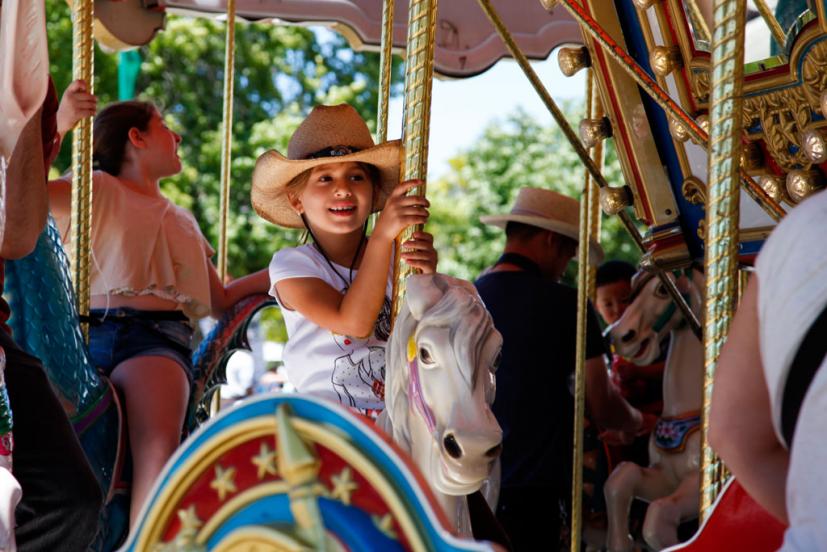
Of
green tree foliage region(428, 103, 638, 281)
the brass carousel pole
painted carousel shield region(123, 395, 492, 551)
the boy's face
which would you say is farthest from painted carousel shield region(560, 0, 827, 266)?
green tree foliage region(428, 103, 638, 281)

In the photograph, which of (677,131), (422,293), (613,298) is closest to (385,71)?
(677,131)

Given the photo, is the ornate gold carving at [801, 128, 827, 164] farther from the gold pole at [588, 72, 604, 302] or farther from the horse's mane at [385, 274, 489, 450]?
the gold pole at [588, 72, 604, 302]

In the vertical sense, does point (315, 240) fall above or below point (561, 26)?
below

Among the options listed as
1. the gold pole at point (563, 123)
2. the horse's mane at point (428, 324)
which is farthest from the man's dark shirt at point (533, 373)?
the horse's mane at point (428, 324)

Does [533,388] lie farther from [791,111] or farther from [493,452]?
[493,452]

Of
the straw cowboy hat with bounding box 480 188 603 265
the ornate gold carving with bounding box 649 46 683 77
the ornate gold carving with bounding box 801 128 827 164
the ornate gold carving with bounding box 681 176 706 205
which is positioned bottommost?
the straw cowboy hat with bounding box 480 188 603 265

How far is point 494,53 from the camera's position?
584cm

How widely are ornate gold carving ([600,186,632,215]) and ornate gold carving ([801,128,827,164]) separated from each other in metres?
0.87

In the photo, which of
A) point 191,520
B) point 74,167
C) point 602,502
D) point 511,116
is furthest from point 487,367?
point 511,116

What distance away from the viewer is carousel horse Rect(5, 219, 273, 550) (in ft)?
9.97

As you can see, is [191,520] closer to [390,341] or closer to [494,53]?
[390,341]

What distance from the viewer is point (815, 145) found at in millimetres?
2693

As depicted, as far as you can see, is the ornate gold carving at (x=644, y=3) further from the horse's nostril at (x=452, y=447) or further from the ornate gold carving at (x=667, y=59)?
the horse's nostril at (x=452, y=447)

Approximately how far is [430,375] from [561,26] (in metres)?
4.09
